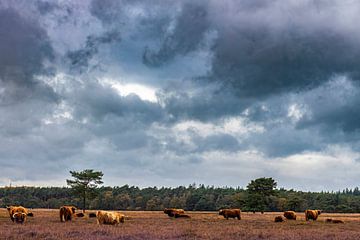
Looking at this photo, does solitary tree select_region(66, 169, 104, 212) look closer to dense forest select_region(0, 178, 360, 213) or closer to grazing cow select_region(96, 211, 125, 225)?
dense forest select_region(0, 178, 360, 213)

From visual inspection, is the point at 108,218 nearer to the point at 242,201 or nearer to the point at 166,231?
the point at 166,231

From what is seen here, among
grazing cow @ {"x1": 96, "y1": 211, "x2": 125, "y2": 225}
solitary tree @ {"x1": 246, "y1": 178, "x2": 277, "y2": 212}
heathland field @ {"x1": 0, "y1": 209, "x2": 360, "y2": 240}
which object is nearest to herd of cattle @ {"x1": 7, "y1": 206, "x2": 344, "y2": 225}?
grazing cow @ {"x1": 96, "y1": 211, "x2": 125, "y2": 225}

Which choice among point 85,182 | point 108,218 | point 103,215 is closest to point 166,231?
point 108,218

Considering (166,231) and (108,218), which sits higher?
(108,218)

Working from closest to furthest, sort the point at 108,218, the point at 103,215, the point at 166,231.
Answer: the point at 166,231, the point at 108,218, the point at 103,215

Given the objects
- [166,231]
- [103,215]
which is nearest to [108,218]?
[103,215]

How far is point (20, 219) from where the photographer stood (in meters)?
41.5

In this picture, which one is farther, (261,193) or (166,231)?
(261,193)

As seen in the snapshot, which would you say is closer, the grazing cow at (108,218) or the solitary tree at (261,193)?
the grazing cow at (108,218)

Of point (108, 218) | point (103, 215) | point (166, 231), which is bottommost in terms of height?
point (166, 231)

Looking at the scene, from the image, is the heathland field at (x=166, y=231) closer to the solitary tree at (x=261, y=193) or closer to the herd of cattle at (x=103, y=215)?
the herd of cattle at (x=103, y=215)

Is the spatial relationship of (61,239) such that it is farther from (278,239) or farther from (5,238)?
(278,239)

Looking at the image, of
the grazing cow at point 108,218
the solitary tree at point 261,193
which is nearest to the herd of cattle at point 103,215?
the grazing cow at point 108,218

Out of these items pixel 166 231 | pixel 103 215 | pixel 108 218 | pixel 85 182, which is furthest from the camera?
pixel 85 182
